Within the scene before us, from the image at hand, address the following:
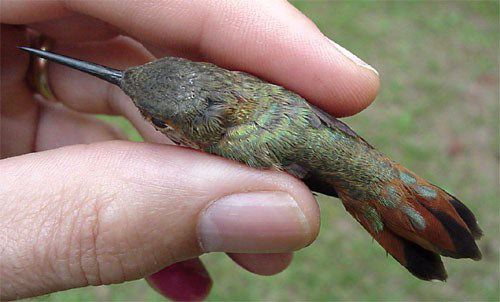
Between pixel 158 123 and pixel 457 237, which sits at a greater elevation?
pixel 457 237

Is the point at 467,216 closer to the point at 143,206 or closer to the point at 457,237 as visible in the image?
the point at 457,237

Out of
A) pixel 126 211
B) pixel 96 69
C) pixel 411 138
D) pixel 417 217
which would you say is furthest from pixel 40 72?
pixel 411 138

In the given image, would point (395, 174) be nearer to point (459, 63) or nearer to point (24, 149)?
point (24, 149)

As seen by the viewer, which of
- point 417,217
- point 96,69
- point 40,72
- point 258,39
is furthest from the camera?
point 40,72

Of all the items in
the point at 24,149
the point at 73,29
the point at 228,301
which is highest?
the point at 73,29

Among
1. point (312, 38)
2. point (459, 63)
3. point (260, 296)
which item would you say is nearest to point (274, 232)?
point (312, 38)

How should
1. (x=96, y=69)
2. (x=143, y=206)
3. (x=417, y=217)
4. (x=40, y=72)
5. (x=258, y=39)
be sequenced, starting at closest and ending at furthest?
(x=143, y=206) < (x=417, y=217) < (x=96, y=69) < (x=258, y=39) < (x=40, y=72)

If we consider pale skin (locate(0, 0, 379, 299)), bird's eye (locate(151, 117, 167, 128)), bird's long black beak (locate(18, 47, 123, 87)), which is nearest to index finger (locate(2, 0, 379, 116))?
pale skin (locate(0, 0, 379, 299))
